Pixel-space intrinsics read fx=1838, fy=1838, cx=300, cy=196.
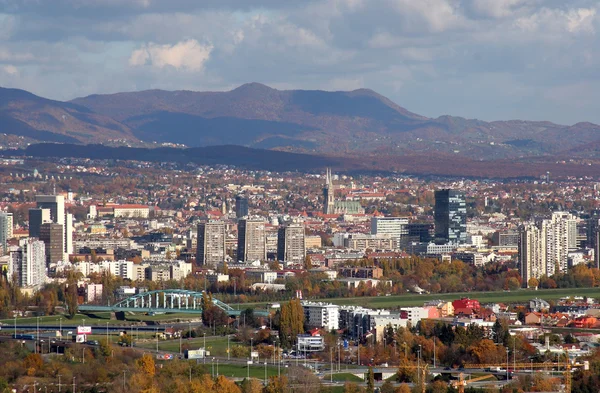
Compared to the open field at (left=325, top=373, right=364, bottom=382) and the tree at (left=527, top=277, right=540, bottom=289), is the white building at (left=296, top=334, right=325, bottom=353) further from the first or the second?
the tree at (left=527, top=277, right=540, bottom=289)

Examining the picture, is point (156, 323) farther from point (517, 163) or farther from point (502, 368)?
point (517, 163)

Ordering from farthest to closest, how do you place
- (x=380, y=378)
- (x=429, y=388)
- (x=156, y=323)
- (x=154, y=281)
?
(x=154, y=281) < (x=156, y=323) < (x=380, y=378) < (x=429, y=388)

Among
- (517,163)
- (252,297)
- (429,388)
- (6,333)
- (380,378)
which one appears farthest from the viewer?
(517,163)

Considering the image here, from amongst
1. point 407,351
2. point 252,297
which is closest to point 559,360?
point 407,351

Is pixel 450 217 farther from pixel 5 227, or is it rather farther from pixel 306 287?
pixel 306 287

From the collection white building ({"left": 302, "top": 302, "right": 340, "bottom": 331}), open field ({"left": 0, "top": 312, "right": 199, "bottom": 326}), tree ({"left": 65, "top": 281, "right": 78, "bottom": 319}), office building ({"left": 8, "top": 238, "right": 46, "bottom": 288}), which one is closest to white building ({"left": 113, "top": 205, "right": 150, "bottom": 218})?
office building ({"left": 8, "top": 238, "right": 46, "bottom": 288})
